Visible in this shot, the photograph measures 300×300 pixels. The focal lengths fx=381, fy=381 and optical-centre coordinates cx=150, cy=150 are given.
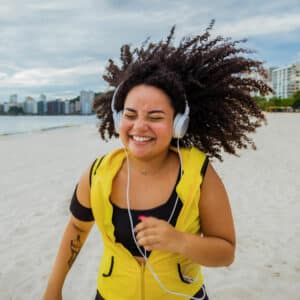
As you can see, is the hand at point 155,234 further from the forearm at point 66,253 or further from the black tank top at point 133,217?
the forearm at point 66,253

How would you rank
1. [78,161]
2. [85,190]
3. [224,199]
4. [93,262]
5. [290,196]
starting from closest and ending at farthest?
[224,199] < [85,190] < [93,262] < [290,196] < [78,161]

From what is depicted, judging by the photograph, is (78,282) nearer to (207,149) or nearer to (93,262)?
(93,262)

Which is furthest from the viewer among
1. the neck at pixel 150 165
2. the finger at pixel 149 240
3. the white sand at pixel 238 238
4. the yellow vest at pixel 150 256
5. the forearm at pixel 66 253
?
the white sand at pixel 238 238

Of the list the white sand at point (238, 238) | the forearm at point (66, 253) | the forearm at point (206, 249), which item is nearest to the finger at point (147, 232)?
the forearm at point (206, 249)

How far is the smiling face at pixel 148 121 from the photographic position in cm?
151

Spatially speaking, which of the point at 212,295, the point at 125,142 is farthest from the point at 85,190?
the point at 212,295

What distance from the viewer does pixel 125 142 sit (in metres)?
1.58

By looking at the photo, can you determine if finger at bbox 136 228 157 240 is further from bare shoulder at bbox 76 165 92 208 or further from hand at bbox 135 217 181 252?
bare shoulder at bbox 76 165 92 208

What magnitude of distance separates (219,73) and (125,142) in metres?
0.53

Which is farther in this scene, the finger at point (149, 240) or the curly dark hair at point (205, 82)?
the curly dark hair at point (205, 82)

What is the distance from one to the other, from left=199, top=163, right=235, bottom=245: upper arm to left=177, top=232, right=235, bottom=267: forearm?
34 mm

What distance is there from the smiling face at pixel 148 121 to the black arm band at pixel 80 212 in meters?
0.35

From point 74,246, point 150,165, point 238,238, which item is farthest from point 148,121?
point 238,238

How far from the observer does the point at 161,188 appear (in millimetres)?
1558
